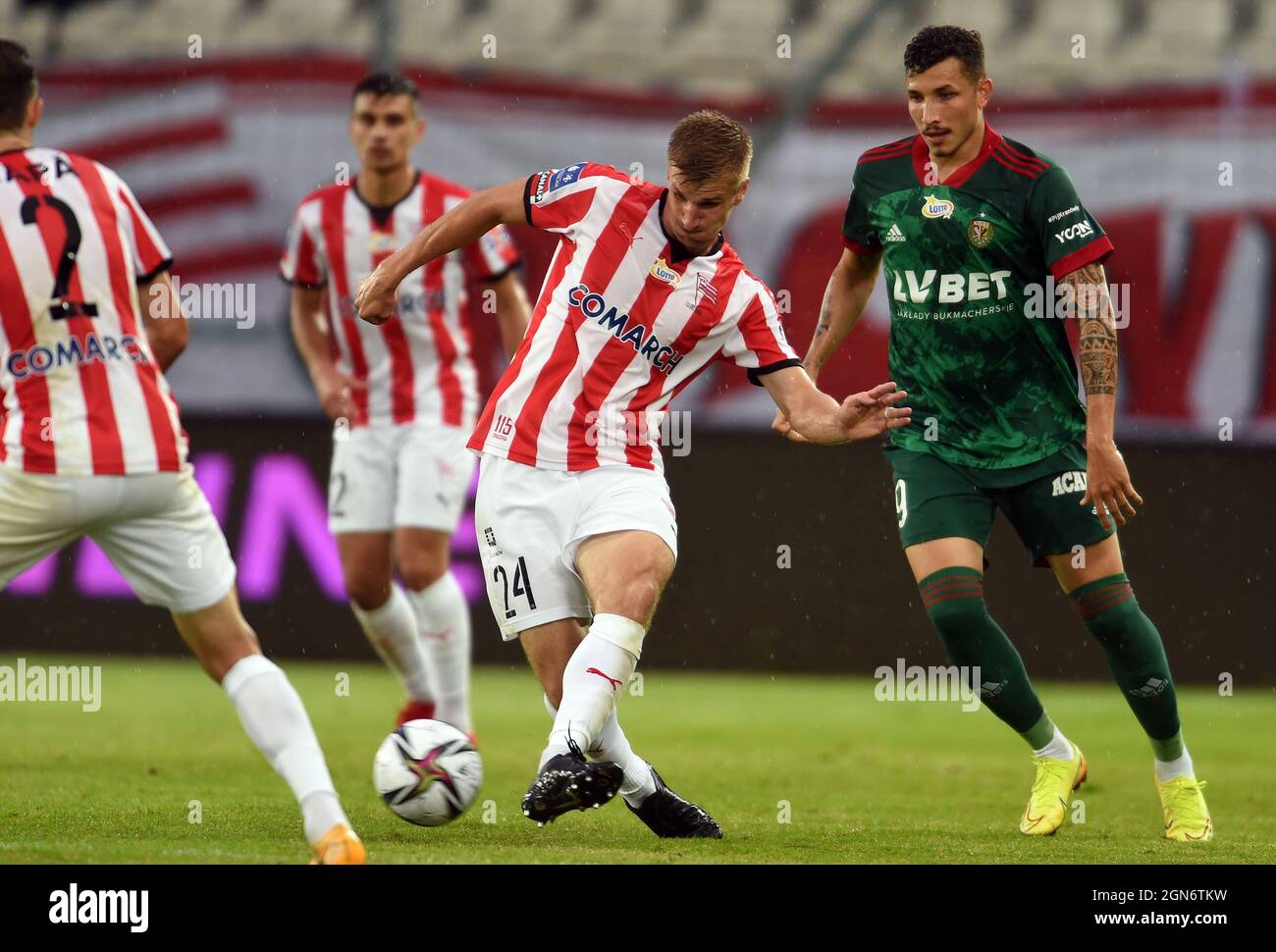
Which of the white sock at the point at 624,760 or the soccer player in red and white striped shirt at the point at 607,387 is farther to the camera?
the white sock at the point at 624,760

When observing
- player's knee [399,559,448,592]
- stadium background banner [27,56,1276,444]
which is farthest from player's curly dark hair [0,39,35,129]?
stadium background banner [27,56,1276,444]

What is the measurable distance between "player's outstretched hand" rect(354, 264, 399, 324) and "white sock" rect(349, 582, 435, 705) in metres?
2.56

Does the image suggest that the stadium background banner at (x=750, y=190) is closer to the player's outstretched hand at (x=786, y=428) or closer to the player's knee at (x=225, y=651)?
the player's outstretched hand at (x=786, y=428)

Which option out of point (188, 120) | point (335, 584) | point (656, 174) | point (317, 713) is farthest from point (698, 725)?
point (188, 120)

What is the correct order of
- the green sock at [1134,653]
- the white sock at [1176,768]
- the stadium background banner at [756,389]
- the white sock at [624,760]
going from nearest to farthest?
the white sock at [624,760] → the green sock at [1134,653] → the white sock at [1176,768] → the stadium background banner at [756,389]

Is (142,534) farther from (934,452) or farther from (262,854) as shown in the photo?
(934,452)

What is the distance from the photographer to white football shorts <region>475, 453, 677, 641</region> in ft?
16.2

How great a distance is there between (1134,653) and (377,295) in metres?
2.62

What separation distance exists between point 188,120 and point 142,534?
27.3ft

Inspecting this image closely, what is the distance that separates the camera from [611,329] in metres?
5.06

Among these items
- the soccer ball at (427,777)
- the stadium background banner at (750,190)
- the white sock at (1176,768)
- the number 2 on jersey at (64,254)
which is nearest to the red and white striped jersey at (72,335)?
the number 2 on jersey at (64,254)

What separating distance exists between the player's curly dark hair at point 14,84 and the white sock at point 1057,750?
361 cm

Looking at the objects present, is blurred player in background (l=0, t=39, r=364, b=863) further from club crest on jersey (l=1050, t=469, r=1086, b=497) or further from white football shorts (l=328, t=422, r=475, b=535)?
white football shorts (l=328, t=422, r=475, b=535)

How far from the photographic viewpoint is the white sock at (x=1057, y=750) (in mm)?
5684
